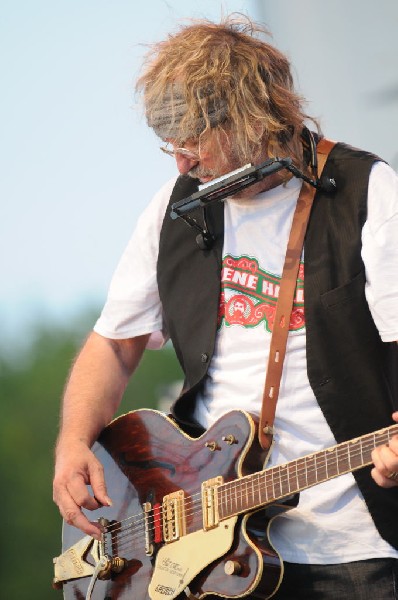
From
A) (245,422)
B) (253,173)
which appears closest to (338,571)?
(245,422)

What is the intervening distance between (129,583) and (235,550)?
0.42 metres

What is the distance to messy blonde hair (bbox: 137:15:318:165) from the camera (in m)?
2.54

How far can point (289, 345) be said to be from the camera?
7.87 feet

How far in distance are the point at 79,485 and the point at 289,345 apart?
672 mm

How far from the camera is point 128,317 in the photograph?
2828 mm

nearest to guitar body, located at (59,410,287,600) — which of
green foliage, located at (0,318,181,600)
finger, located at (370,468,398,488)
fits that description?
finger, located at (370,468,398,488)

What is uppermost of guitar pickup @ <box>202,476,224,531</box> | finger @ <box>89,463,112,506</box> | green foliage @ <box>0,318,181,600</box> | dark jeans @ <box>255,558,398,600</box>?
guitar pickup @ <box>202,476,224,531</box>

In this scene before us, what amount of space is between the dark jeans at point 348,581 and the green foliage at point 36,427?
171 cm

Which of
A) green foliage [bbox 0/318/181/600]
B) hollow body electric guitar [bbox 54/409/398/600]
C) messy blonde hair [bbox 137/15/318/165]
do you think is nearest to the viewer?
hollow body electric guitar [bbox 54/409/398/600]

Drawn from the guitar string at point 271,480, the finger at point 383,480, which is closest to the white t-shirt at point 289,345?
the guitar string at point 271,480

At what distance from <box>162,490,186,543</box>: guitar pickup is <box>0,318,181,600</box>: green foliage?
147 cm

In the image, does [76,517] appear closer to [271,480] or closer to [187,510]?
[187,510]

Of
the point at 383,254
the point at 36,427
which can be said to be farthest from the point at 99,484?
the point at 36,427

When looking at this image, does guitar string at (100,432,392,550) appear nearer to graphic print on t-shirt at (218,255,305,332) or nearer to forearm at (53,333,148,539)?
forearm at (53,333,148,539)
